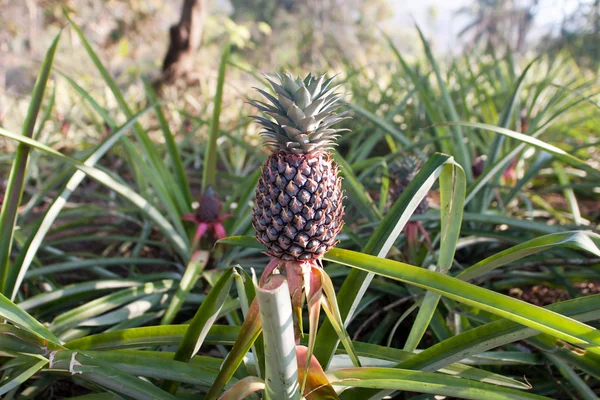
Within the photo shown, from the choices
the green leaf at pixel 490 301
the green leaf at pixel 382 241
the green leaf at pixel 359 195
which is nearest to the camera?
the green leaf at pixel 490 301

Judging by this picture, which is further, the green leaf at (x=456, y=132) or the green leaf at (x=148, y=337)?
the green leaf at (x=456, y=132)

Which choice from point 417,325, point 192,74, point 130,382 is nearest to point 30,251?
point 130,382

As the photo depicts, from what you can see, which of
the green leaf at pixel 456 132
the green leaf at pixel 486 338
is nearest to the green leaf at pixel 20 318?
the green leaf at pixel 486 338

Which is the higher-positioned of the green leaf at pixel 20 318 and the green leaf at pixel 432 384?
the green leaf at pixel 432 384

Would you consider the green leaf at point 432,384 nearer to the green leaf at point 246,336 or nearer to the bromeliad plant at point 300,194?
the bromeliad plant at point 300,194

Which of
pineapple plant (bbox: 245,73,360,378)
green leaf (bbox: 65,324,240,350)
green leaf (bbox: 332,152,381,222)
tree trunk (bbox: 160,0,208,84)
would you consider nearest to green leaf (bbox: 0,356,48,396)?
green leaf (bbox: 65,324,240,350)

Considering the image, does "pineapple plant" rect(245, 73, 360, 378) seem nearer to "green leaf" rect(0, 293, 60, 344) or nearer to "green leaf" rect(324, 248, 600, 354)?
"green leaf" rect(324, 248, 600, 354)

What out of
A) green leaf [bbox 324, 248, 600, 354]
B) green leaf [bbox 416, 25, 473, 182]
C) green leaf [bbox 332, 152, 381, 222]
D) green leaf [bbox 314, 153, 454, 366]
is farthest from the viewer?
green leaf [bbox 416, 25, 473, 182]
